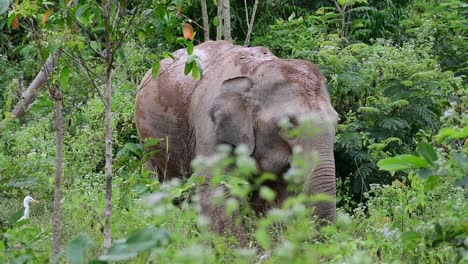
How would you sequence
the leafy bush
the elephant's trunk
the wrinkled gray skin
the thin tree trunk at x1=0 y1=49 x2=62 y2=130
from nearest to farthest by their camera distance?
the thin tree trunk at x1=0 y1=49 x2=62 y2=130 < the elephant's trunk < the wrinkled gray skin < the leafy bush

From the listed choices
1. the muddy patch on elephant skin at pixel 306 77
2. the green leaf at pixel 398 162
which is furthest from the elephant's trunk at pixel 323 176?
the green leaf at pixel 398 162

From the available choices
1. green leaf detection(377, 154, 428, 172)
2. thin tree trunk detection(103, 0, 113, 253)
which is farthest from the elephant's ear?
green leaf detection(377, 154, 428, 172)

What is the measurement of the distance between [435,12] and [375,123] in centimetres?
424

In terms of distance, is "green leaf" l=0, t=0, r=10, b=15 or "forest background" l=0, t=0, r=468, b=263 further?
"green leaf" l=0, t=0, r=10, b=15

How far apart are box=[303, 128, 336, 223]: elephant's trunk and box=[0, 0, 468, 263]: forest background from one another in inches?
9.7

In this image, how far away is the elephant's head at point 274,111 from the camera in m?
7.58

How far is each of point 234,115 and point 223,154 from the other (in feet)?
14.7

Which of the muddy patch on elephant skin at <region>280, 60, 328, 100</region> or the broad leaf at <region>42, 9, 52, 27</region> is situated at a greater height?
the broad leaf at <region>42, 9, 52, 27</region>

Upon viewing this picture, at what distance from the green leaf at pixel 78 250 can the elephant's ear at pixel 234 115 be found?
175 inches

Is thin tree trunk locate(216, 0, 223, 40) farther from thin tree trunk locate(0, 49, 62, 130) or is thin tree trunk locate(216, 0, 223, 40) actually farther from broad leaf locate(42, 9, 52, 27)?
broad leaf locate(42, 9, 52, 27)

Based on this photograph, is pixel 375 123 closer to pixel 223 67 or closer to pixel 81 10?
pixel 223 67

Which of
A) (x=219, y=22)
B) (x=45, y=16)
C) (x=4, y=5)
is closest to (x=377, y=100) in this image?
(x=219, y=22)

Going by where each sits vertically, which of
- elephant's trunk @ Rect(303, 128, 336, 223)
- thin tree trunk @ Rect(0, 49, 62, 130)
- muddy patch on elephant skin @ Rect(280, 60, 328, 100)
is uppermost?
thin tree trunk @ Rect(0, 49, 62, 130)

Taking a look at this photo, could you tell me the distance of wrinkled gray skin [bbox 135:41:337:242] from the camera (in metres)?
7.58
